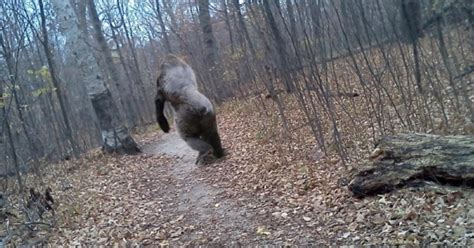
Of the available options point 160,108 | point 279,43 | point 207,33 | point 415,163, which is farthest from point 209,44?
point 415,163

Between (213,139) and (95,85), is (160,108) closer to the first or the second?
(213,139)

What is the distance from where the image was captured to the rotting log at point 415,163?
14.8 feet

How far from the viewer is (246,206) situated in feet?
18.8

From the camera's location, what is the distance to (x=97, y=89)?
11.1 m

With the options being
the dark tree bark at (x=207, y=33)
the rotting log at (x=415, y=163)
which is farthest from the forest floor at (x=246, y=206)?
the dark tree bark at (x=207, y=33)

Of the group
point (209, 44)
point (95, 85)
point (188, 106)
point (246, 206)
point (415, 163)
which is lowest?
point (246, 206)

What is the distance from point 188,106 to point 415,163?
4.28 m

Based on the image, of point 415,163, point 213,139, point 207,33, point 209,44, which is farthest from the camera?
point 207,33

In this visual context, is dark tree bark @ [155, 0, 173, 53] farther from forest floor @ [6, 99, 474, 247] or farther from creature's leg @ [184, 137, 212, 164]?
creature's leg @ [184, 137, 212, 164]

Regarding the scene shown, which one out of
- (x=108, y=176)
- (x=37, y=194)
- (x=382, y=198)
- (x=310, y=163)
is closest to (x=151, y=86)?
(x=108, y=176)

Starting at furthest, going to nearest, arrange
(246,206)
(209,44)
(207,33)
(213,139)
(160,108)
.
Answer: (207,33)
(209,44)
(160,108)
(213,139)
(246,206)

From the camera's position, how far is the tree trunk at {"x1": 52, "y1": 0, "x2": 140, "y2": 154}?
1086 cm

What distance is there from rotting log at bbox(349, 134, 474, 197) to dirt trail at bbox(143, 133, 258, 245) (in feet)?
4.61

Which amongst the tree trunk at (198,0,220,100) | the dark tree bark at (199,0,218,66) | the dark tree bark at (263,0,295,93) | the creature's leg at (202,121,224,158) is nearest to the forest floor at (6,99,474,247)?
the creature's leg at (202,121,224,158)
